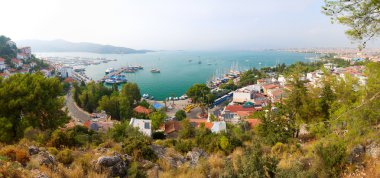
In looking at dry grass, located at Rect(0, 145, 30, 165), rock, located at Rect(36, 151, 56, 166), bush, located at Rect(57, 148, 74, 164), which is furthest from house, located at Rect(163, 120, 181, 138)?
dry grass, located at Rect(0, 145, 30, 165)

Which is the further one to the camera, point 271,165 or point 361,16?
point 361,16

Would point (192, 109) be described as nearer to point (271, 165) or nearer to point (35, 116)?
point (35, 116)

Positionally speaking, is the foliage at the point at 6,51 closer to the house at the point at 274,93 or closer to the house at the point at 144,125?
the house at the point at 144,125

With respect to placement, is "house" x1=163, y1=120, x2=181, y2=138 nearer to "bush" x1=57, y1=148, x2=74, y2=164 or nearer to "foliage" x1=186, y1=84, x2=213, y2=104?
"foliage" x1=186, y1=84, x2=213, y2=104

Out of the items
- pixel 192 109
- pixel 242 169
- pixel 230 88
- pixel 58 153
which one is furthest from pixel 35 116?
pixel 230 88

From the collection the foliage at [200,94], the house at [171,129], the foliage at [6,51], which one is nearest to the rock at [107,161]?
the house at [171,129]

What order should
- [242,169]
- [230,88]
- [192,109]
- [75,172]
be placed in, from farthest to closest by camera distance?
1. [230,88]
2. [192,109]
3. [75,172]
4. [242,169]
